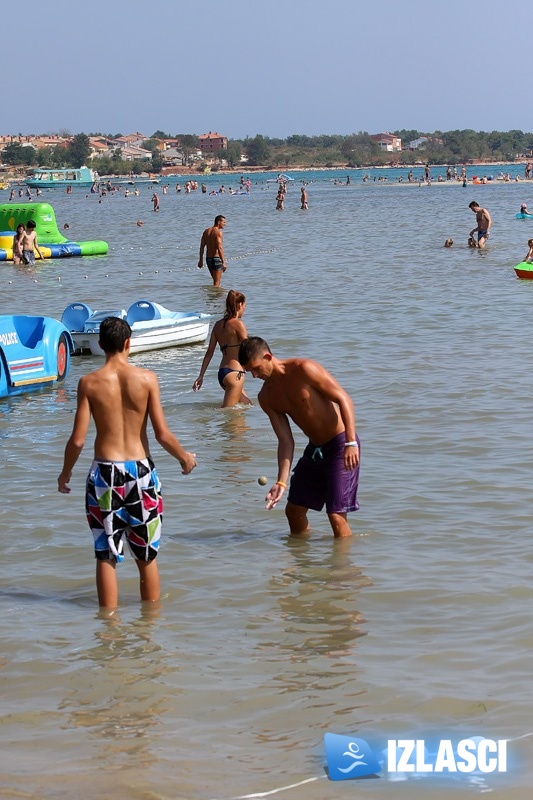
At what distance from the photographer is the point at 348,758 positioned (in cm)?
418

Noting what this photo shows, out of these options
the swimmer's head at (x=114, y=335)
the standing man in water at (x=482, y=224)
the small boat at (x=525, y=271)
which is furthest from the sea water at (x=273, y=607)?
the standing man in water at (x=482, y=224)

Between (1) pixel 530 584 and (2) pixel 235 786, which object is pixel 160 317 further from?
(2) pixel 235 786

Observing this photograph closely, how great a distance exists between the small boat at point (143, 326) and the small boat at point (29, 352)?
1607 mm

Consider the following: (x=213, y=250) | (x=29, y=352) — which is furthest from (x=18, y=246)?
(x=29, y=352)

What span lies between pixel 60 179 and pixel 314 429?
139 meters

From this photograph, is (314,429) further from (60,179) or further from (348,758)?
(60,179)

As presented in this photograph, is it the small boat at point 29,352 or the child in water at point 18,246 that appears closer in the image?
the small boat at point 29,352

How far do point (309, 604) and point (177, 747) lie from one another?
1625 millimetres

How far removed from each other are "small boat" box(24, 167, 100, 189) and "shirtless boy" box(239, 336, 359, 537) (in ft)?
398

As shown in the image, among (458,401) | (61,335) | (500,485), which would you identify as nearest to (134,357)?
(61,335)

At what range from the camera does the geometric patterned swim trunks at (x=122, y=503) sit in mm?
5191

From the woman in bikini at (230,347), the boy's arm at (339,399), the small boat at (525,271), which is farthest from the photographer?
the small boat at (525,271)

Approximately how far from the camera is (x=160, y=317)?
14.5m

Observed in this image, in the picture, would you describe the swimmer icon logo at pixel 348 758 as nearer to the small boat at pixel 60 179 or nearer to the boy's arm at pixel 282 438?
the boy's arm at pixel 282 438
